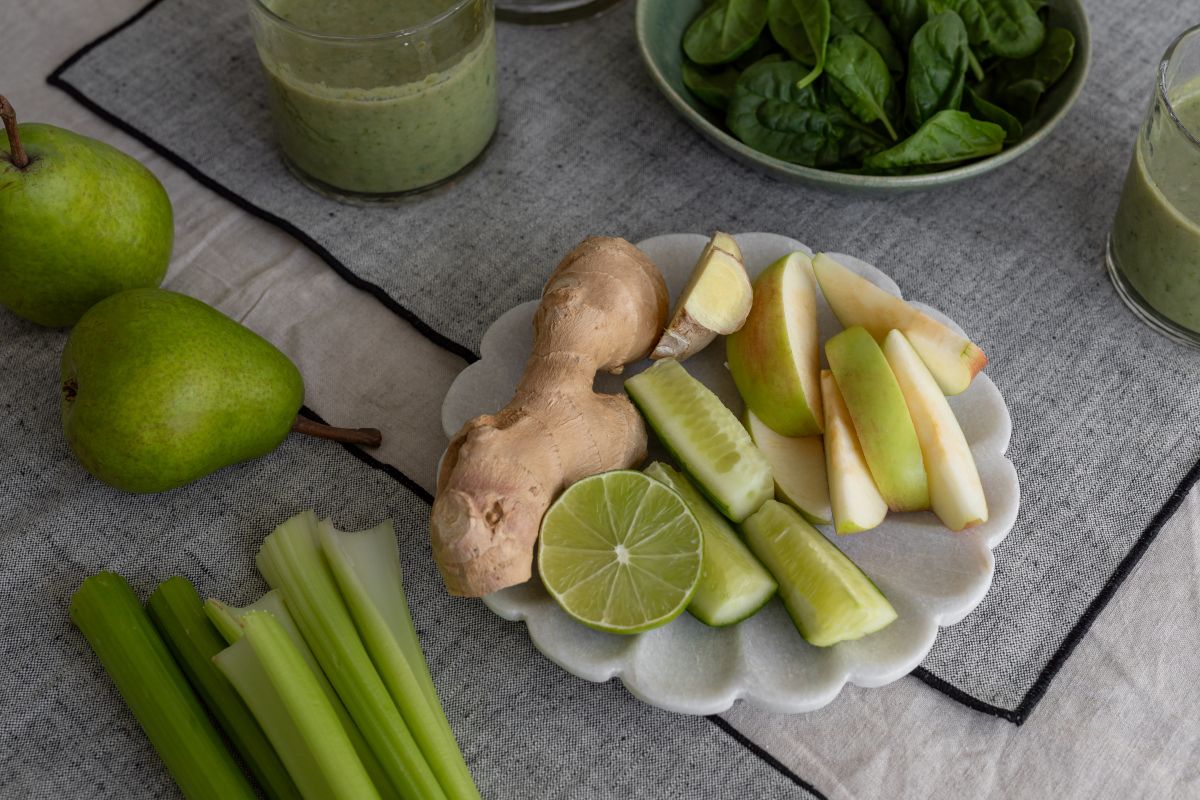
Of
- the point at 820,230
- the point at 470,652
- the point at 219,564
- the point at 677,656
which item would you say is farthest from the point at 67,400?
the point at 820,230

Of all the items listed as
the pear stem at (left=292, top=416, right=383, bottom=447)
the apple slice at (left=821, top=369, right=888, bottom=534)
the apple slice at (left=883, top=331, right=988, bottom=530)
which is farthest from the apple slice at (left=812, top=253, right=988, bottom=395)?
the pear stem at (left=292, top=416, right=383, bottom=447)

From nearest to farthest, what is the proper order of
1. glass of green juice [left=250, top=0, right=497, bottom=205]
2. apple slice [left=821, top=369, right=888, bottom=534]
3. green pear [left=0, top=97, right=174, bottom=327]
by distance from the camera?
apple slice [left=821, top=369, right=888, bottom=534], green pear [left=0, top=97, right=174, bottom=327], glass of green juice [left=250, top=0, right=497, bottom=205]

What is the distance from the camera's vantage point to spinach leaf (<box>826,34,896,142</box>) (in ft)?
5.15

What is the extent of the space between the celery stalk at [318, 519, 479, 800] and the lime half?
0.59 ft

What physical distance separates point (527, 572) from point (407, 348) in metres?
0.48

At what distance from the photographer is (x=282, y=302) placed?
1.58m

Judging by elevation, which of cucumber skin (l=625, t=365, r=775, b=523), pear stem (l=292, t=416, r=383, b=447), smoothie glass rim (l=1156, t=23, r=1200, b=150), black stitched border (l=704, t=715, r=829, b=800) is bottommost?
black stitched border (l=704, t=715, r=829, b=800)

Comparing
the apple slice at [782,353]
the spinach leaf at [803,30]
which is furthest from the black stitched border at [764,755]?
the spinach leaf at [803,30]

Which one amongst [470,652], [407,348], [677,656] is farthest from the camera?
[407,348]

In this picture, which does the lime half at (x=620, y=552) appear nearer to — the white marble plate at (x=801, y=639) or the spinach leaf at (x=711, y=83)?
the white marble plate at (x=801, y=639)

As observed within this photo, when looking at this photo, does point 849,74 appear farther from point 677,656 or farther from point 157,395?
point 157,395

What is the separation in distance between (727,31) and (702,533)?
871 mm

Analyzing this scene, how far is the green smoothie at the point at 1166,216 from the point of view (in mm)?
1400

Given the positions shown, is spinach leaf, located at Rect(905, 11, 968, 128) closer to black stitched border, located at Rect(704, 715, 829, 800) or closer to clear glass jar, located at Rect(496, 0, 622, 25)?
clear glass jar, located at Rect(496, 0, 622, 25)
